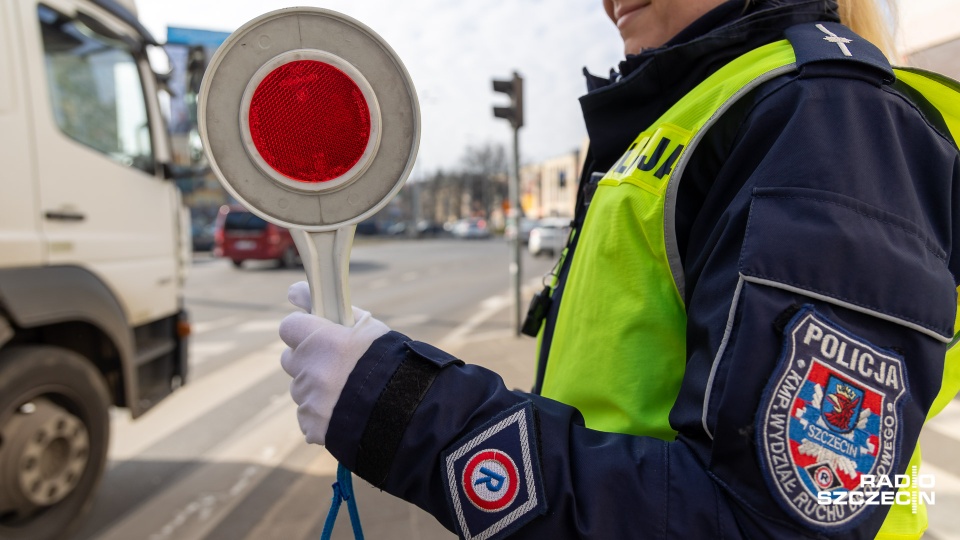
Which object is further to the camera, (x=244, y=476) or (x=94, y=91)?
(x=244, y=476)

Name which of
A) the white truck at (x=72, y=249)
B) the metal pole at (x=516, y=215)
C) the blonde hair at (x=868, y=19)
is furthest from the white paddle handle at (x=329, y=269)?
the metal pole at (x=516, y=215)

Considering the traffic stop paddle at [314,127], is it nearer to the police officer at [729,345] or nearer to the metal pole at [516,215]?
the police officer at [729,345]

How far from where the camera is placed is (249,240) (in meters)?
16.5

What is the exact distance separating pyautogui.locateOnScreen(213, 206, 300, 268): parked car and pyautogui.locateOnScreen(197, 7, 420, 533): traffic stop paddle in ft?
52.4

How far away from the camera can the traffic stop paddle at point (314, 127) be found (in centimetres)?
84

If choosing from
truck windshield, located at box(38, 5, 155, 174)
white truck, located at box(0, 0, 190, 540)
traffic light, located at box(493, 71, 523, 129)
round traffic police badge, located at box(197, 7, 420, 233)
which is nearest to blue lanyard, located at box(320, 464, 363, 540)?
round traffic police badge, located at box(197, 7, 420, 233)

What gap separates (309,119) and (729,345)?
600 mm

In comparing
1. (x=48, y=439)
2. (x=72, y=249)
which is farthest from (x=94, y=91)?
(x=48, y=439)

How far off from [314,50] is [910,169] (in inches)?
29.2

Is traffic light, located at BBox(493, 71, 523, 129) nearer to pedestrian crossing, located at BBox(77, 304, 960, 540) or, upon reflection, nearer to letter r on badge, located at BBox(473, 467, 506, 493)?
pedestrian crossing, located at BBox(77, 304, 960, 540)

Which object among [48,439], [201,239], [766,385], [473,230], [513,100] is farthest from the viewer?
[473,230]

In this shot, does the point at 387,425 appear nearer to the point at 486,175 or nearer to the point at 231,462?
the point at 231,462

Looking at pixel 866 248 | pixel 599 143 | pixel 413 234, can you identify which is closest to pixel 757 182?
pixel 866 248

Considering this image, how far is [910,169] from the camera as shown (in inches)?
28.8
